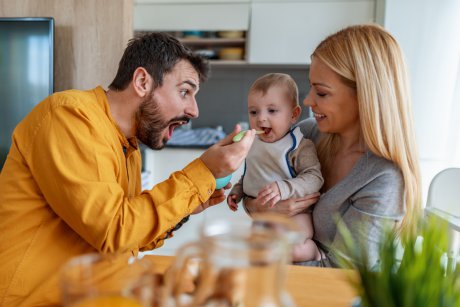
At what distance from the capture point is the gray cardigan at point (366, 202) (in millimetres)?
1123

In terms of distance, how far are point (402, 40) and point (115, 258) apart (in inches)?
110

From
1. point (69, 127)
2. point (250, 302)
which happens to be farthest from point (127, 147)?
point (250, 302)

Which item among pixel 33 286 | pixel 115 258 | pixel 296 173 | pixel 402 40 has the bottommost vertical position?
pixel 33 286

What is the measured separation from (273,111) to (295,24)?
2.03 m

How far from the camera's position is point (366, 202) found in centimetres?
115

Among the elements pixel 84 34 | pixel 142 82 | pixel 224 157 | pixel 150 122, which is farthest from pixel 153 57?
pixel 84 34

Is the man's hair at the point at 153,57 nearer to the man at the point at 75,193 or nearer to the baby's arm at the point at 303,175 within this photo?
the man at the point at 75,193

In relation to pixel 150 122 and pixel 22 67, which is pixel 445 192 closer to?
pixel 150 122

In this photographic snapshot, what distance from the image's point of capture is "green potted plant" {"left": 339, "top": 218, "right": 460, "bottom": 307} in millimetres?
437

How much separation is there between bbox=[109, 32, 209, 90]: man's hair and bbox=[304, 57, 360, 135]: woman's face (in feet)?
1.34

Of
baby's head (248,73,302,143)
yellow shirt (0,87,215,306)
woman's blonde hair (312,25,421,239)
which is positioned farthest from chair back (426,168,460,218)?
yellow shirt (0,87,215,306)

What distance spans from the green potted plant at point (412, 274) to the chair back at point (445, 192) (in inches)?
44.0

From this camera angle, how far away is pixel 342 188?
1197 mm

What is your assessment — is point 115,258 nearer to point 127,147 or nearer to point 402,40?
point 127,147
